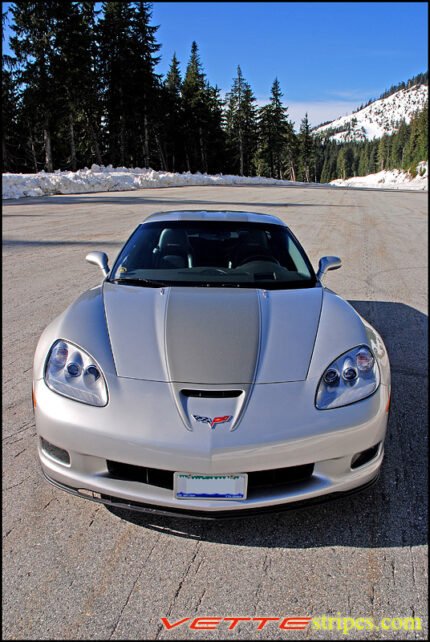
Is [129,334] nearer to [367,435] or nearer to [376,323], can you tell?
[367,435]

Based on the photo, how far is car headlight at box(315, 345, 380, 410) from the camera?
2.11 meters

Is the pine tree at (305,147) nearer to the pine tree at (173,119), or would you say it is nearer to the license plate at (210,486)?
the pine tree at (173,119)

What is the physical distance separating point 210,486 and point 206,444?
18 centimetres

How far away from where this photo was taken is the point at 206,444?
186cm

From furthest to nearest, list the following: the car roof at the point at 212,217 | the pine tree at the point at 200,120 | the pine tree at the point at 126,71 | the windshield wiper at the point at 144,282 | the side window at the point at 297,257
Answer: the pine tree at the point at 200,120 < the pine tree at the point at 126,71 < the car roof at the point at 212,217 < the side window at the point at 297,257 < the windshield wiper at the point at 144,282

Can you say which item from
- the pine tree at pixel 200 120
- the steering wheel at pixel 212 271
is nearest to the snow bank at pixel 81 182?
the steering wheel at pixel 212 271

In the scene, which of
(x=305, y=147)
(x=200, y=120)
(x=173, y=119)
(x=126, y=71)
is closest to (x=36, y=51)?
(x=126, y=71)

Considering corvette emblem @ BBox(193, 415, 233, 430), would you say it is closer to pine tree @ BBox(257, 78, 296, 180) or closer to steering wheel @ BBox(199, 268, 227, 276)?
steering wheel @ BBox(199, 268, 227, 276)

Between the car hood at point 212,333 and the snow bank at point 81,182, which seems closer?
the car hood at point 212,333

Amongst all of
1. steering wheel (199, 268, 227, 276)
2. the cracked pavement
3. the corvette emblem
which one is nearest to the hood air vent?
the corvette emblem

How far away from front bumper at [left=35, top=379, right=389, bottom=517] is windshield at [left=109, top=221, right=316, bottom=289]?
1217 millimetres

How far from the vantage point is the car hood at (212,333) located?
218cm

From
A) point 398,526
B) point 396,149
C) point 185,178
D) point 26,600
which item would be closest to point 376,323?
point 398,526

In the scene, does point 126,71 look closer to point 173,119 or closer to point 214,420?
point 173,119
